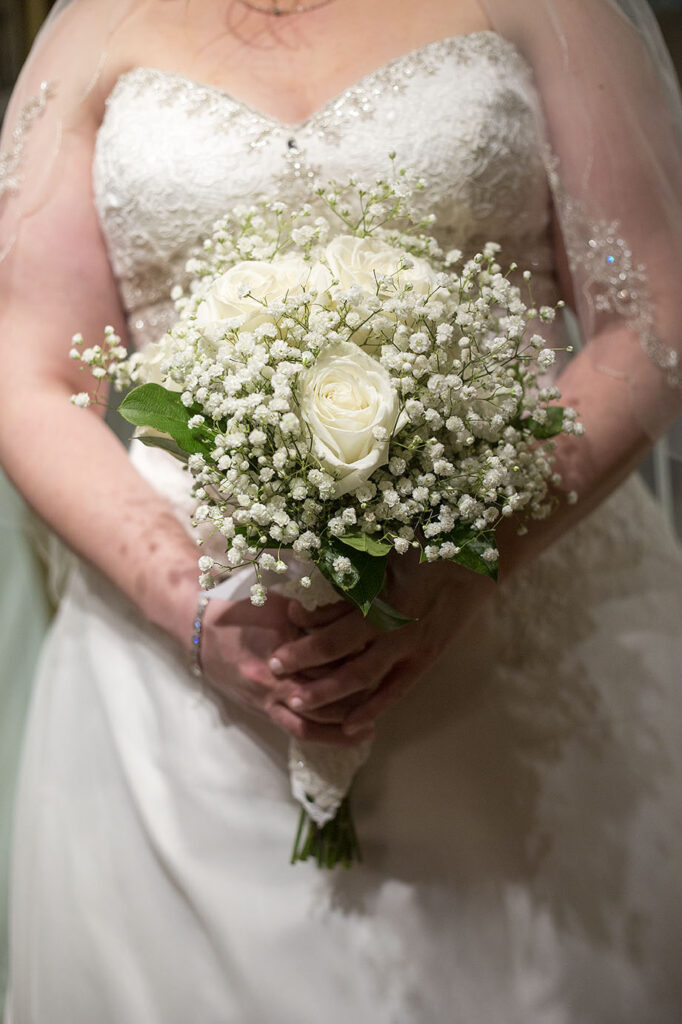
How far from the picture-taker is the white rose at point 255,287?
2.51 feet

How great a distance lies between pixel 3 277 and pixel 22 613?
774mm

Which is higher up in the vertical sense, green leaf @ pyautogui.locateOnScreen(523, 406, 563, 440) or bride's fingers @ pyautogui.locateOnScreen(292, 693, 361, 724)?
green leaf @ pyautogui.locateOnScreen(523, 406, 563, 440)

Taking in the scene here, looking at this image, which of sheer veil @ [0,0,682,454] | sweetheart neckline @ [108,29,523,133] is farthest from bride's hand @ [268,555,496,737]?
sweetheart neckline @ [108,29,523,133]

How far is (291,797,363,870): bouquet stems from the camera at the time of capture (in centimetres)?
107

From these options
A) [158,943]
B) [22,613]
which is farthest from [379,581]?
[22,613]

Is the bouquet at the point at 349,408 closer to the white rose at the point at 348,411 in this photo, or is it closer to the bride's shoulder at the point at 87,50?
the white rose at the point at 348,411

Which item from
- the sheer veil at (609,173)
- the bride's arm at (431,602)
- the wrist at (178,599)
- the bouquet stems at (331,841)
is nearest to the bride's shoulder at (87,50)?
the sheer veil at (609,173)

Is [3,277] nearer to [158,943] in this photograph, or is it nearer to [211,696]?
[211,696]

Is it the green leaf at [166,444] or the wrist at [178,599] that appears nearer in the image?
the green leaf at [166,444]

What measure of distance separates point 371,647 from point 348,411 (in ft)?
1.17

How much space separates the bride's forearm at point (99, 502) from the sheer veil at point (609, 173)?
8.0 inches

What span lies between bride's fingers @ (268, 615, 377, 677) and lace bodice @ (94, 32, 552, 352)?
0.52m

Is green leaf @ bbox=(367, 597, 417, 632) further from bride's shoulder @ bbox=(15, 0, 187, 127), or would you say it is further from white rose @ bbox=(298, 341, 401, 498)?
bride's shoulder @ bbox=(15, 0, 187, 127)

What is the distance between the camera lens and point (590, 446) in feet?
3.50
